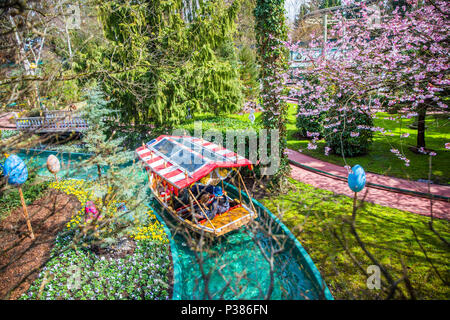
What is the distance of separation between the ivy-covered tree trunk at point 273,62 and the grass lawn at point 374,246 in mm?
2391

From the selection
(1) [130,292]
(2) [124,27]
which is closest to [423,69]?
(1) [130,292]

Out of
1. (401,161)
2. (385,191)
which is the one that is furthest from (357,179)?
(401,161)

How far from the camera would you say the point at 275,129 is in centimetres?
936

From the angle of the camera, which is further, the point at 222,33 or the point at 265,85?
the point at 222,33

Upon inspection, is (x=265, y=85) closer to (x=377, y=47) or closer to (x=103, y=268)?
(x=377, y=47)

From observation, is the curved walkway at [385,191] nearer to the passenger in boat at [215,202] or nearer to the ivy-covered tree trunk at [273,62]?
the ivy-covered tree trunk at [273,62]

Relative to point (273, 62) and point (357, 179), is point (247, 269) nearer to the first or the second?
point (357, 179)

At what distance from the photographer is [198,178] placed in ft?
22.2

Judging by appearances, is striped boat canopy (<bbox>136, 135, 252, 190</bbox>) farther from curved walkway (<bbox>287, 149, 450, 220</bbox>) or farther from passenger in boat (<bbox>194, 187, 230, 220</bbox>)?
curved walkway (<bbox>287, 149, 450, 220</bbox>)

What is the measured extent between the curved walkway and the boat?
3199 mm

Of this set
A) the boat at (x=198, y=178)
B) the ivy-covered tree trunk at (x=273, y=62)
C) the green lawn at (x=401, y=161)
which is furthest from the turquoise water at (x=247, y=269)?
the green lawn at (x=401, y=161)

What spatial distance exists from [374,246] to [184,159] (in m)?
5.42
